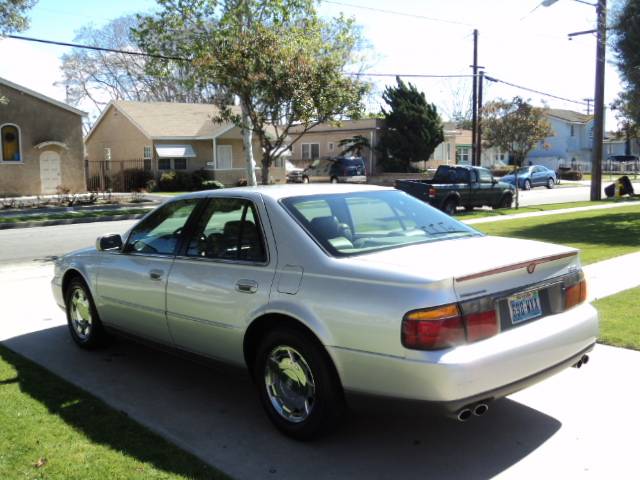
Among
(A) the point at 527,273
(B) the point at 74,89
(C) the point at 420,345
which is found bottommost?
(C) the point at 420,345

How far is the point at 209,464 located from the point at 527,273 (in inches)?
86.4

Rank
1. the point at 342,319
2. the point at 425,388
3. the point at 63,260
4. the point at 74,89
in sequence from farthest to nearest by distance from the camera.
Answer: the point at 74,89
the point at 63,260
the point at 342,319
the point at 425,388

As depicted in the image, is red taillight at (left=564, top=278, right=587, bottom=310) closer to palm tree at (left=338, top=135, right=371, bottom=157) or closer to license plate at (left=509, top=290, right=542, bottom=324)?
license plate at (left=509, top=290, right=542, bottom=324)

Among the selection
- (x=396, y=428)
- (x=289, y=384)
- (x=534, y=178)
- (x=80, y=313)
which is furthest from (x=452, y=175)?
(x=534, y=178)

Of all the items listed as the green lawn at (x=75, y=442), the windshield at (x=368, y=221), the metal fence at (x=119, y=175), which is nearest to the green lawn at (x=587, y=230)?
the windshield at (x=368, y=221)

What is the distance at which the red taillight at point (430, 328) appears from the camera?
3494 mm

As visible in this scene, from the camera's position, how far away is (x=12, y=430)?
168 inches

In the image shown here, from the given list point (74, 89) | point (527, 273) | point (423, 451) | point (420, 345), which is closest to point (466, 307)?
point (420, 345)

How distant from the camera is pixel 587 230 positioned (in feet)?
49.4

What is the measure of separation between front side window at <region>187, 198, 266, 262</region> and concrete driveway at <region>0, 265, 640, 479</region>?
0.83 meters

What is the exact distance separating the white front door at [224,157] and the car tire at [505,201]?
21841mm

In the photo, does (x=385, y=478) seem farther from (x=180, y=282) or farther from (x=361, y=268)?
(x=180, y=282)

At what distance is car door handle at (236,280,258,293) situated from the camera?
14.0 feet

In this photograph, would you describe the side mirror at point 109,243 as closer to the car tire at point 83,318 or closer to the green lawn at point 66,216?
the car tire at point 83,318
